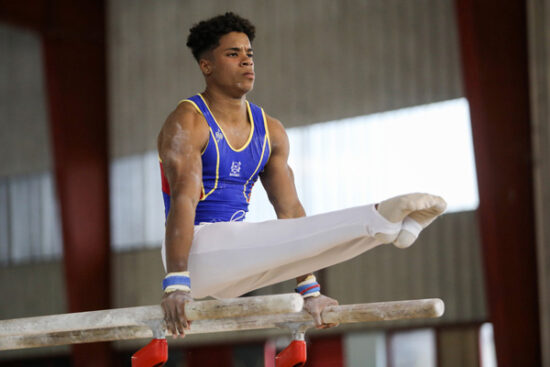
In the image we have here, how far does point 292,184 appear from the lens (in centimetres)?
473

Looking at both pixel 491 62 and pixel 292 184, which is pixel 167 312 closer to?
pixel 292 184

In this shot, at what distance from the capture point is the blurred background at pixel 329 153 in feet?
35.4

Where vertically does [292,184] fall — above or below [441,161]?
below

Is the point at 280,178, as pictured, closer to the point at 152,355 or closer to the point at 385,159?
the point at 152,355

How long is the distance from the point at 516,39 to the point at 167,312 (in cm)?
836

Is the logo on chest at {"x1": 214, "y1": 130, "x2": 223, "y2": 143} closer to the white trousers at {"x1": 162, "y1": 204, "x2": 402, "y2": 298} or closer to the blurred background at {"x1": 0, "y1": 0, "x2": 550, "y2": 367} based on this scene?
the white trousers at {"x1": 162, "y1": 204, "x2": 402, "y2": 298}

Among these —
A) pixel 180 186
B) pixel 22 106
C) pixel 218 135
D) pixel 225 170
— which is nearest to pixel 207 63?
pixel 218 135

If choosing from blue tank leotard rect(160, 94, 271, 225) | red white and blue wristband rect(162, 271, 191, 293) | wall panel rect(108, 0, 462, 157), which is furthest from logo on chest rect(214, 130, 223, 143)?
wall panel rect(108, 0, 462, 157)

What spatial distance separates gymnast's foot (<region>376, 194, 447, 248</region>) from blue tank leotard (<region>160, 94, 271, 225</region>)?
3.63 feet

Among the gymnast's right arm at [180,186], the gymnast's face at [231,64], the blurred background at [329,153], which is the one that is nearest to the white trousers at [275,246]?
the gymnast's right arm at [180,186]

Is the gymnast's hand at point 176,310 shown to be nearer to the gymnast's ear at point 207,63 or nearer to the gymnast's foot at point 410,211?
the gymnast's foot at point 410,211

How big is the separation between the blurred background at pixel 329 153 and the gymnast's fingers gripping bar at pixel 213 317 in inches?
278

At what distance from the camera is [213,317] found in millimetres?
3877

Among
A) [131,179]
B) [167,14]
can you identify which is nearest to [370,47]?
[167,14]
